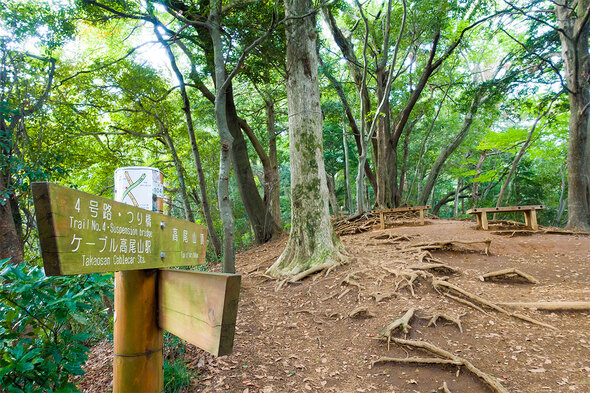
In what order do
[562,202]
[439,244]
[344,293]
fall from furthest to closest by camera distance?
[562,202]
[439,244]
[344,293]

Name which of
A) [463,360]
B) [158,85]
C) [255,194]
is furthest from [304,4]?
[463,360]

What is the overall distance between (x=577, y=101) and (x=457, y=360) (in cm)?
946

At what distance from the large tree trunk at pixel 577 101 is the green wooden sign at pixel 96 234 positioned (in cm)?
1062

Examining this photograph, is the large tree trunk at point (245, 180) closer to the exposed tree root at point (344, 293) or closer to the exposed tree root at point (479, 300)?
the exposed tree root at point (344, 293)

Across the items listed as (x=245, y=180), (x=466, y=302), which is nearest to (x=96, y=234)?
(x=466, y=302)

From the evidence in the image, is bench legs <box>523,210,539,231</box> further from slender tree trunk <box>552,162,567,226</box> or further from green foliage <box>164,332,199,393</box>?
slender tree trunk <box>552,162,567,226</box>

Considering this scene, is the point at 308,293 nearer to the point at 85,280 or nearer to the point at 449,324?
the point at 449,324

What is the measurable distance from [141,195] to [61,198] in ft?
2.28

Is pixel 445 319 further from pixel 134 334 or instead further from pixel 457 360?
pixel 134 334

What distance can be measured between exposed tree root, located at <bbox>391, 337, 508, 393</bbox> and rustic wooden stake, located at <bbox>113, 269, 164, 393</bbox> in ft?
9.07

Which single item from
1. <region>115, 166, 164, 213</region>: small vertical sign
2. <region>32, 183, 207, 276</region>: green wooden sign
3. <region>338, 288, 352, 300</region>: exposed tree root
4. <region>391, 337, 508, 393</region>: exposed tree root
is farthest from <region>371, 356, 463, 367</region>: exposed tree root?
<region>115, 166, 164, 213</region>: small vertical sign

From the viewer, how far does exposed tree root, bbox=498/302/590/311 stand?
3770 millimetres

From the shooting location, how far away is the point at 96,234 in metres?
1.05

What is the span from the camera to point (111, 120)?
9734 mm
